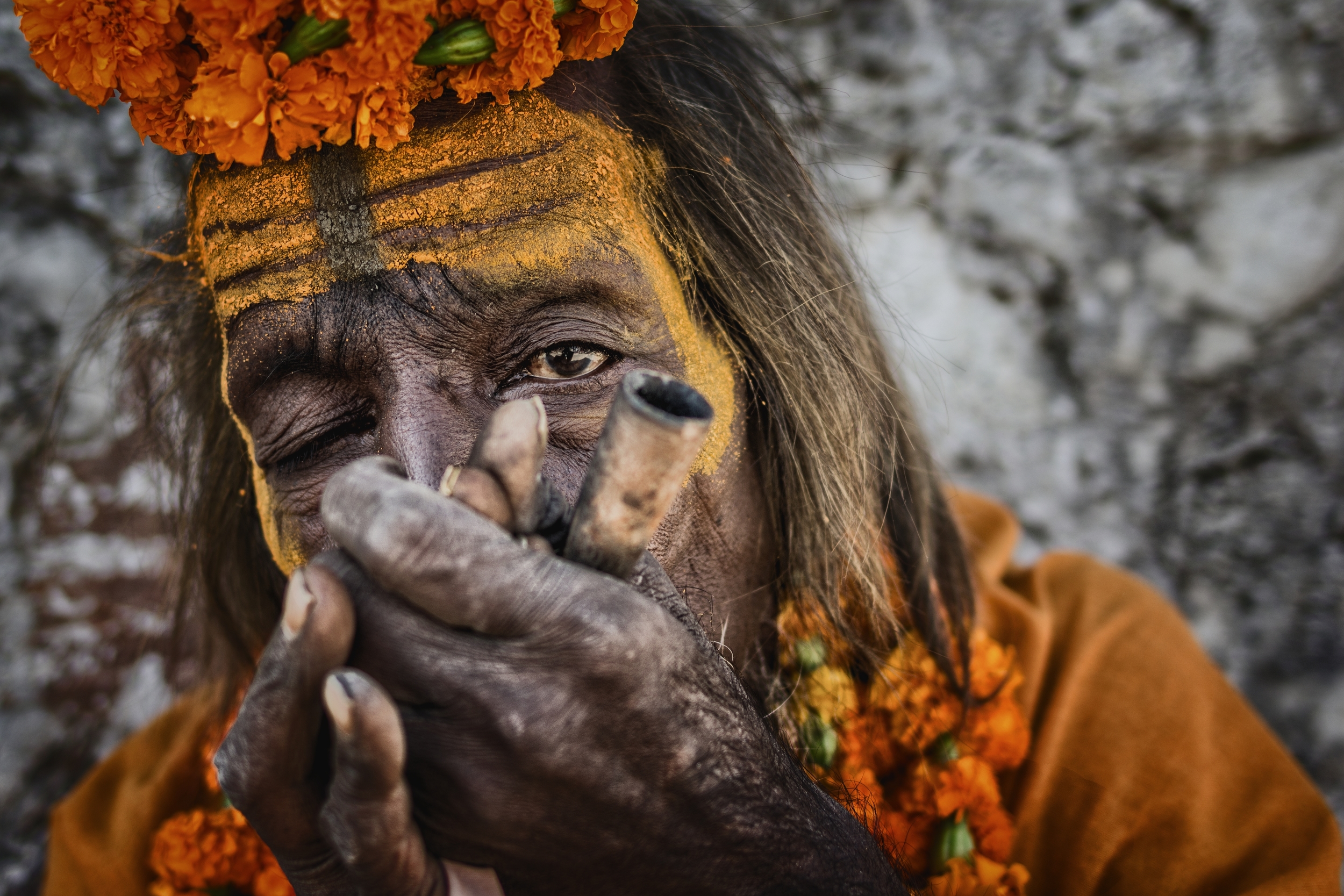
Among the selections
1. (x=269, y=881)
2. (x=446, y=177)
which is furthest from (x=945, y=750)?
(x=269, y=881)

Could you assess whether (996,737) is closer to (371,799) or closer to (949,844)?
(949,844)

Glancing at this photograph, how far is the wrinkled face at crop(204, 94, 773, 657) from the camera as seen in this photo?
1290 millimetres

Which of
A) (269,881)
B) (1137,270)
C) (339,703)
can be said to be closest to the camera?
(339,703)

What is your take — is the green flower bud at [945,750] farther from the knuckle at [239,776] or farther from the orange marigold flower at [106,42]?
the orange marigold flower at [106,42]

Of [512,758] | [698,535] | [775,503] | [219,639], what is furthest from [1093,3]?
[219,639]

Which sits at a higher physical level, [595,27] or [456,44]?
[595,27]

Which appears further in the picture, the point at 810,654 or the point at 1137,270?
the point at 1137,270

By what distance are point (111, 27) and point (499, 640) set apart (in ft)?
3.61

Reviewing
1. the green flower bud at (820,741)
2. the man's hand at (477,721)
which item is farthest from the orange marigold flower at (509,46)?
the green flower bud at (820,741)

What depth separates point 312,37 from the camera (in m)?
1.10

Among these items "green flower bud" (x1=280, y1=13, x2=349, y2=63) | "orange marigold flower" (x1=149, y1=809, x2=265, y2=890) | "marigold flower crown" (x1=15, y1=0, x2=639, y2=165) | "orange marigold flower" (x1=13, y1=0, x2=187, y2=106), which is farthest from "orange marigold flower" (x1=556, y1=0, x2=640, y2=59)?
"orange marigold flower" (x1=149, y1=809, x2=265, y2=890)

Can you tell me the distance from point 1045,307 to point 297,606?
8.06 feet

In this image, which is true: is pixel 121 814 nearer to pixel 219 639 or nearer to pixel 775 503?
pixel 219 639

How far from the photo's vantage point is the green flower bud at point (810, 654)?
162cm
